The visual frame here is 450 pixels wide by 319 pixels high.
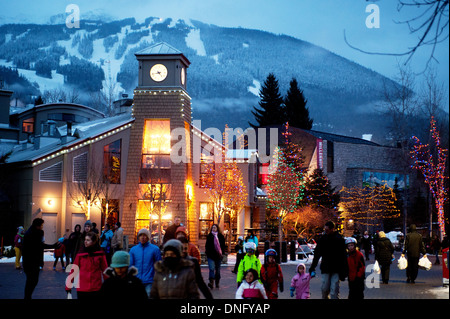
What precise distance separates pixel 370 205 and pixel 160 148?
23.8 m

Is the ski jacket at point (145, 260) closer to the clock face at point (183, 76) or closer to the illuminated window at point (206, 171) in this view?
the illuminated window at point (206, 171)

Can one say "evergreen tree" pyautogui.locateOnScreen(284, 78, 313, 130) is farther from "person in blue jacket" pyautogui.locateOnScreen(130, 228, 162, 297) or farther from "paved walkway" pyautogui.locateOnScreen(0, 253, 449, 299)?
"person in blue jacket" pyautogui.locateOnScreen(130, 228, 162, 297)

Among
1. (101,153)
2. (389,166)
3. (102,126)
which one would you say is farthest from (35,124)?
(389,166)

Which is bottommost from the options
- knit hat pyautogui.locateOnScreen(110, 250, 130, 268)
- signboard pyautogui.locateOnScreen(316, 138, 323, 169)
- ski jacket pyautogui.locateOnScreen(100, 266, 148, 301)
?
ski jacket pyautogui.locateOnScreen(100, 266, 148, 301)

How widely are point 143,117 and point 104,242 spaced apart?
1869cm

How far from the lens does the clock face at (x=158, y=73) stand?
121ft

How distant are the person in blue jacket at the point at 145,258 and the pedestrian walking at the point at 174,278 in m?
3.27

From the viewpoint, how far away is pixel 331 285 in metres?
11.8

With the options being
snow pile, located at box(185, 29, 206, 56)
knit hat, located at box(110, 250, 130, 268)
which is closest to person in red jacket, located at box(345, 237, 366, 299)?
knit hat, located at box(110, 250, 130, 268)

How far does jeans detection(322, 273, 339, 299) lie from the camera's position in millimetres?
11727

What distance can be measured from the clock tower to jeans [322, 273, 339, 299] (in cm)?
2440
